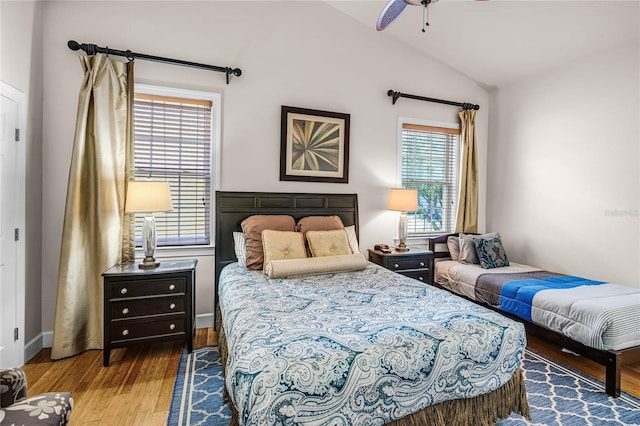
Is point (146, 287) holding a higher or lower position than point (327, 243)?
lower

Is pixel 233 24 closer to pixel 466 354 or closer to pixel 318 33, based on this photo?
pixel 318 33

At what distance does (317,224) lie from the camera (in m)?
3.30

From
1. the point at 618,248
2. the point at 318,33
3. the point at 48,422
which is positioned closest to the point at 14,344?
the point at 48,422

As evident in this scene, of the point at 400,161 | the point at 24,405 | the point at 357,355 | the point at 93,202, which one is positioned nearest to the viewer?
the point at 24,405

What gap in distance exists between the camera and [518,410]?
1.80 m

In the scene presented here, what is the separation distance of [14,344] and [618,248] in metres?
5.49

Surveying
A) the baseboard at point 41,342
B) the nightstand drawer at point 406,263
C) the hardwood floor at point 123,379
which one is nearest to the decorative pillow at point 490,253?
the nightstand drawer at point 406,263

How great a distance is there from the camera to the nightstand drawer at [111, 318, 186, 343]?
2.60 metres

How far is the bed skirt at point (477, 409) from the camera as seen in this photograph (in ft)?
5.07

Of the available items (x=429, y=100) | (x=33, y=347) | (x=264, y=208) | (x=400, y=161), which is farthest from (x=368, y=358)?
(x=429, y=100)

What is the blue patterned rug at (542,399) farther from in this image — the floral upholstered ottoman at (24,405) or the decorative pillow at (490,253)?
the decorative pillow at (490,253)

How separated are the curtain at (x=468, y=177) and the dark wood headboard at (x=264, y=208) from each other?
169 cm

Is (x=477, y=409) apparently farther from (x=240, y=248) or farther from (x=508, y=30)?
(x=508, y=30)

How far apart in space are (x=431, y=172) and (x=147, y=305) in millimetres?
3721
